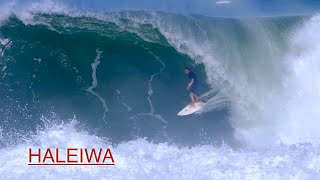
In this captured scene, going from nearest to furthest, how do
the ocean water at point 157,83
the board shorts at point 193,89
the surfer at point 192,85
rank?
1. the ocean water at point 157,83
2. the surfer at point 192,85
3. the board shorts at point 193,89

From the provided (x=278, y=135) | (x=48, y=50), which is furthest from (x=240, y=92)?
(x=48, y=50)

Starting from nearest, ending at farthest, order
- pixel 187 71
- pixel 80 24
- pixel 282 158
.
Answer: pixel 282 158, pixel 187 71, pixel 80 24

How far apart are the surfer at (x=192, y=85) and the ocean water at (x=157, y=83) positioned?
0.31 metres

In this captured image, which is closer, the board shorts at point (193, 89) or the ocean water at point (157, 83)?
the ocean water at point (157, 83)

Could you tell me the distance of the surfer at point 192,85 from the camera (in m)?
9.96

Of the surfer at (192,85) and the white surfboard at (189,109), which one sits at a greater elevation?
the surfer at (192,85)

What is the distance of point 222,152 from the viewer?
962 cm

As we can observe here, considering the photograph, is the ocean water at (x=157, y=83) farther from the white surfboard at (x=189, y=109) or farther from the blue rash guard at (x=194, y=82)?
the blue rash guard at (x=194, y=82)

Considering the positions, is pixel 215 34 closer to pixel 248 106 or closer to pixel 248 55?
pixel 248 55

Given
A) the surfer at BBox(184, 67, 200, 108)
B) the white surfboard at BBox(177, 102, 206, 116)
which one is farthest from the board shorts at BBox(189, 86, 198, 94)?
the white surfboard at BBox(177, 102, 206, 116)

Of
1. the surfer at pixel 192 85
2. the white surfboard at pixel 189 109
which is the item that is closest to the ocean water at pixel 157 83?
the white surfboard at pixel 189 109

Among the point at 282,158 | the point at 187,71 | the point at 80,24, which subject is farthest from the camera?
the point at 80,24

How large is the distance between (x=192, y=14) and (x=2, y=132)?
195 inches

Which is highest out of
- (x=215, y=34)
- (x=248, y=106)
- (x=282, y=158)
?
(x=215, y=34)
